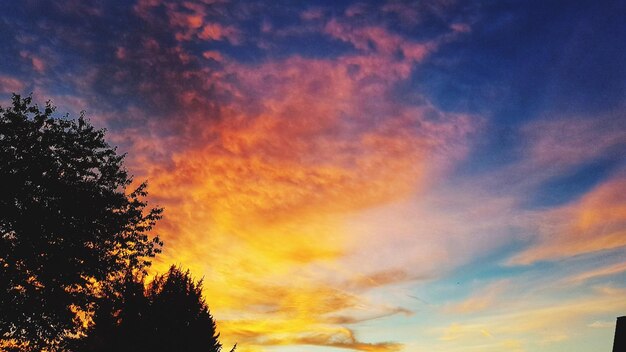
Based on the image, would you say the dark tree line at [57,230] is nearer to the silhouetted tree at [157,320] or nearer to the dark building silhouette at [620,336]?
the silhouetted tree at [157,320]

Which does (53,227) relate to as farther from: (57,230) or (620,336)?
(620,336)

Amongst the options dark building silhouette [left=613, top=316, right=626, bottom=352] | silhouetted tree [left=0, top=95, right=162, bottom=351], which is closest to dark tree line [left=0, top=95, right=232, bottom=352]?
silhouetted tree [left=0, top=95, right=162, bottom=351]

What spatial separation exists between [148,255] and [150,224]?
1894 millimetres

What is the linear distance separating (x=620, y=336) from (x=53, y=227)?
32.1 m

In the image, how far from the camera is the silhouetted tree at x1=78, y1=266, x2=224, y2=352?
98.9 feet

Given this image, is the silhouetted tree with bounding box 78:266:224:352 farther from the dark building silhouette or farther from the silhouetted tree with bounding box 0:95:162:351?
the dark building silhouette

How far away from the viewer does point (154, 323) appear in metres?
32.6

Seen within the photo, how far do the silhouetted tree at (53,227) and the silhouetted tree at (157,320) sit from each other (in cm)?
320

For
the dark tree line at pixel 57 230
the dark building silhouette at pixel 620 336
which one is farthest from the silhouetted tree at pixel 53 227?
the dark building silhouette at pixel 620 336

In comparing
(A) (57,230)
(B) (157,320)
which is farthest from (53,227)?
(B) (157,320)

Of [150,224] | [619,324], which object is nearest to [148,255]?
[150,224]

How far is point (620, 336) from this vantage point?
23844mm

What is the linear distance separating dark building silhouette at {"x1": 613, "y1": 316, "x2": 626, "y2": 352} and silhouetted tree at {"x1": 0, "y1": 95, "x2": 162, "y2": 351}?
1107 inches

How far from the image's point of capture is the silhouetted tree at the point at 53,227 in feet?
69.8
